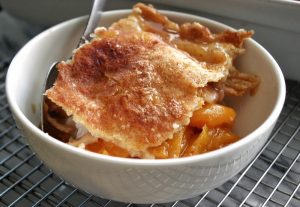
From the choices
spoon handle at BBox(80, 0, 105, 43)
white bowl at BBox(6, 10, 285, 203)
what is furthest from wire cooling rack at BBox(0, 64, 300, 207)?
spoon handle at BBox(80, 0, 105, 43)

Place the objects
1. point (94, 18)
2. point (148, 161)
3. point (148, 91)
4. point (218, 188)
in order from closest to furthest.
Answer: point (148, 161)
point (148, 91)
point (218, 188)
point (94, 18)

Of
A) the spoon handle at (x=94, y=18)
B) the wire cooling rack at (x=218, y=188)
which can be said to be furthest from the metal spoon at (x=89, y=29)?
the wire cooling rack at (x=218, y=188)

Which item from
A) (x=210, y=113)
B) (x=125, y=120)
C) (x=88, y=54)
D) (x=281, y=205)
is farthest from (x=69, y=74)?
(x=281, y=205)

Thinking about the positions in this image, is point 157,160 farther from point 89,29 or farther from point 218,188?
point 89,29

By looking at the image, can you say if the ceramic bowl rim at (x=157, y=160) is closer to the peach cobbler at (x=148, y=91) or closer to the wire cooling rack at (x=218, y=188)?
the peach cobbler at (x=148, y=91)

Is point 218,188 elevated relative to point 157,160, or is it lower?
lower

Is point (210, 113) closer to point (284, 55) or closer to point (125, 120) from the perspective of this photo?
point (125, 120)

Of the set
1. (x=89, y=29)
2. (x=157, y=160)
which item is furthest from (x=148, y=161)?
(x=89, y=29)
